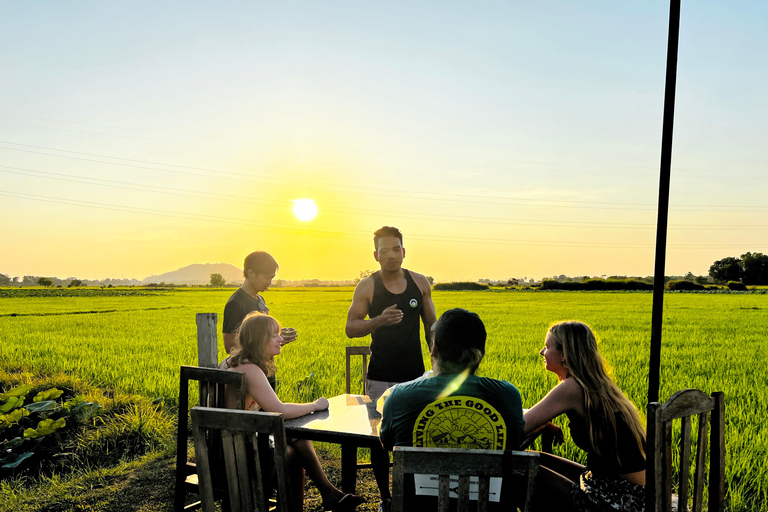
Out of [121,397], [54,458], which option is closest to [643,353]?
[121,397]

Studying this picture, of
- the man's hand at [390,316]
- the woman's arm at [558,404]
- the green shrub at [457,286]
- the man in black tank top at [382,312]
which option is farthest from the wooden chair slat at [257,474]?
the green shrub at [457,286]

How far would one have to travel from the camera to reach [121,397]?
300 inches

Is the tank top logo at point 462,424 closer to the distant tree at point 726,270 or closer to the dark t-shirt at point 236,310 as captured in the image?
the dark t-shirt at point 236,310

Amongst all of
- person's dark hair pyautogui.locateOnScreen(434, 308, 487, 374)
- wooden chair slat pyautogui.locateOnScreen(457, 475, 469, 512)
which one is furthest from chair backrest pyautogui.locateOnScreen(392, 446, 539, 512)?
person's dark hair pyautogui.locateOnScreen(434, 308, 487, 374)

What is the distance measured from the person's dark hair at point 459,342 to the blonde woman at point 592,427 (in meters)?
0.49

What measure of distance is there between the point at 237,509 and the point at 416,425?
935 millimetres

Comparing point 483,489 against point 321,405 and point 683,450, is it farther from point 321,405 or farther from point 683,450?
point 321,405

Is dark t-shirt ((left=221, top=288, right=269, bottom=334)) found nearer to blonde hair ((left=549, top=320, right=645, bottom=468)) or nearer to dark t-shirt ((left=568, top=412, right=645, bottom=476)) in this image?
blonde hair ((left=549, top=320, right=645, bottom=468))

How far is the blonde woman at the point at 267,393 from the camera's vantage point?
3271 millimetres

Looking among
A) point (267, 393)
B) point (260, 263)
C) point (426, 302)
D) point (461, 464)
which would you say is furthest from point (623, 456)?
point (260, 263)

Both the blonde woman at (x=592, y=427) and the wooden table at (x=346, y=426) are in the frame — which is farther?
the wooden table at (x=346, y=426)

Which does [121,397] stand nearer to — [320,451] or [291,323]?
[320,451]

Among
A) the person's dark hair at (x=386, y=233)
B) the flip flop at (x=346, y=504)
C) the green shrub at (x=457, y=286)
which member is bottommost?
the green shrub at (x=457, y=286)

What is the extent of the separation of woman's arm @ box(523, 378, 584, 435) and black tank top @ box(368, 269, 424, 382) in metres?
1.57
